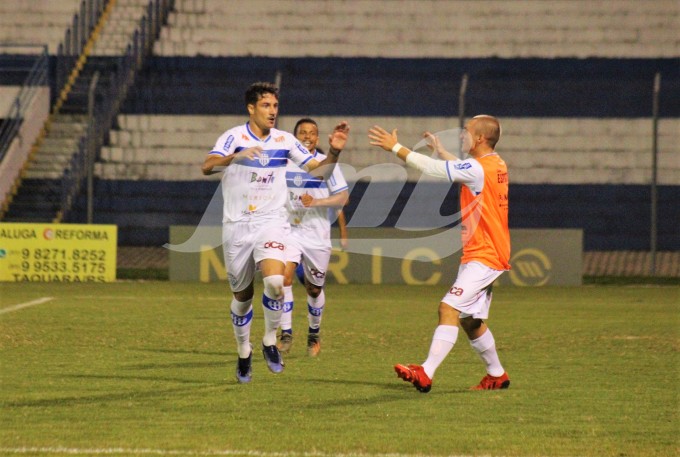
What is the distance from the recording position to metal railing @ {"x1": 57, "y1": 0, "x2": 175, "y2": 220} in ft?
94.4

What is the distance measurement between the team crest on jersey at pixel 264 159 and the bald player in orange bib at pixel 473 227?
990 millimetres

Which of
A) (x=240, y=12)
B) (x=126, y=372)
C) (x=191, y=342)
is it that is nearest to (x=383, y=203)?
(x=240, y=12)

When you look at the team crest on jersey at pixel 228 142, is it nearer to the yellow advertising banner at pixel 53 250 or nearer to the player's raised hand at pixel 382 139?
the player's raised hand at pixel 382 139

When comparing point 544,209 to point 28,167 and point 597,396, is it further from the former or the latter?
point 597,396

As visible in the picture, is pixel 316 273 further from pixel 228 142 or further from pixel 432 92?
pixel 432 92

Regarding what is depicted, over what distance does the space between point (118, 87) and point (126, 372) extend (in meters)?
21.6

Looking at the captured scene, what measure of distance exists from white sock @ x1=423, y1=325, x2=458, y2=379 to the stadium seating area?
1874 centimetres

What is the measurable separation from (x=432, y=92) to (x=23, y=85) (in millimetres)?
10318

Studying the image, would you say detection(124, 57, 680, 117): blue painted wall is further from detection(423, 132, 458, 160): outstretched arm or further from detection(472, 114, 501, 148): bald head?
detection(472, 114, 501, 148): bald head

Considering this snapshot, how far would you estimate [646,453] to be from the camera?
689 cm

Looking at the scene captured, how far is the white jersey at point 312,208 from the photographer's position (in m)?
12.8

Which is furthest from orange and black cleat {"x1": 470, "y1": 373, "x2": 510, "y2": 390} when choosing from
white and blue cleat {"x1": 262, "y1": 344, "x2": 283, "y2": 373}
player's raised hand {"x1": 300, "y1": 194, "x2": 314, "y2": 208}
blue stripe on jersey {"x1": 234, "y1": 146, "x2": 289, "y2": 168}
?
player's raised hand {"x1": 300, "y1": 194, "x2": 314, "y2": 208}

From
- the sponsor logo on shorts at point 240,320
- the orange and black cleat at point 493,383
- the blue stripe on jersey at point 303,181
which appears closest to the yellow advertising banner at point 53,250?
the blue stripe on jersey at point 303,181

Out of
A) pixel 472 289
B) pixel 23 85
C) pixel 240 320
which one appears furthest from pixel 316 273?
pixel 23 85
